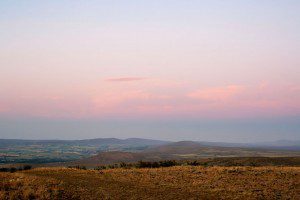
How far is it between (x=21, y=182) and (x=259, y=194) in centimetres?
1506

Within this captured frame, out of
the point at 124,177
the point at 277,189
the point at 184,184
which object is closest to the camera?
the point at 277,189

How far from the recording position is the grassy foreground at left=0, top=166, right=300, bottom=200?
22531mm

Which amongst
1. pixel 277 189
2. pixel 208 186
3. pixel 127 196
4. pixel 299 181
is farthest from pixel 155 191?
pixel 299 181

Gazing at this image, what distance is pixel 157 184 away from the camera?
89.4ft

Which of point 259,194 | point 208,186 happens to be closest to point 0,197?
point 208,186

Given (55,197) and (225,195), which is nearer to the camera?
(55,197)

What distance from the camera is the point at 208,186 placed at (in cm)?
2648

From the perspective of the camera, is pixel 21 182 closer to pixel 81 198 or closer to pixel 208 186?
pixel 81 198

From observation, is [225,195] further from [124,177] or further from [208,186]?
[124,177]

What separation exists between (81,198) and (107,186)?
401cm

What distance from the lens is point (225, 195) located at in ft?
78.0

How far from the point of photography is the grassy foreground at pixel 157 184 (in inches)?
887

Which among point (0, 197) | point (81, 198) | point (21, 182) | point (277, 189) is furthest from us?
point (277, 189)

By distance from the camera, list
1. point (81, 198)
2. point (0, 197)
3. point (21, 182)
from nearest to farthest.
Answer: point (0, 197)
point (81, 198)
point (21, 182)
